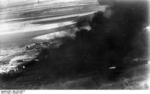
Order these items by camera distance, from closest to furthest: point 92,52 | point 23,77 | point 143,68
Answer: point 143,68, point 92,52, point 23,77

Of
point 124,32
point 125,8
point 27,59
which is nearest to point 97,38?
point 124,32

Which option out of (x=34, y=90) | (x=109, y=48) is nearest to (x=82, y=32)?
(x=109, y=48)

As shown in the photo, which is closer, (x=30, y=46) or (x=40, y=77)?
(x=40, y=77)

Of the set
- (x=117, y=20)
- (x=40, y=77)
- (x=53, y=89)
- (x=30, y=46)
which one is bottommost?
(x=53, y=89)

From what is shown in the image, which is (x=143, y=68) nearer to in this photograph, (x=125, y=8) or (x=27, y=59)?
(x=125, y=8)

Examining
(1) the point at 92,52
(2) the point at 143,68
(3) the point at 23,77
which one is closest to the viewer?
(2) the point at 143,68

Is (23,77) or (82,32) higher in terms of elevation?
(82,32)
